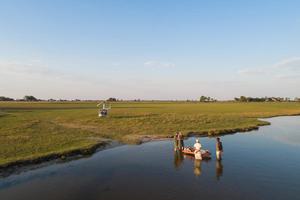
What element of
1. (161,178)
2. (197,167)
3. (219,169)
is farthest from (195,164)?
(161,178)

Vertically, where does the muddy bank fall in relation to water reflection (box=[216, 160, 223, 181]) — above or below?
above

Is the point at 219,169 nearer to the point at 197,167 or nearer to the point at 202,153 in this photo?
the point at 197,167

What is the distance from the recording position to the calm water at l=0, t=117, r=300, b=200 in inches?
765

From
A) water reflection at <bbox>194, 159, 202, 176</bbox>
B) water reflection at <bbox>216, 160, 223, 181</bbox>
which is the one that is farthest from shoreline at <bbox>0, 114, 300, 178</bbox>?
water reflection at <bbox>216, 160, 223, 181</bbox>

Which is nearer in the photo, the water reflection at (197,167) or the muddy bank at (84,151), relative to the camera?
the water reflection at (197,167)

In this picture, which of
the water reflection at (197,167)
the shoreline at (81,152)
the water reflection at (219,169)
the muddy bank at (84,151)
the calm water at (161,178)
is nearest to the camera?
the calm water at (161,178)

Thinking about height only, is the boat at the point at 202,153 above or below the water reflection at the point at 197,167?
above

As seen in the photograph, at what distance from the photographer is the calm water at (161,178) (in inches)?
765

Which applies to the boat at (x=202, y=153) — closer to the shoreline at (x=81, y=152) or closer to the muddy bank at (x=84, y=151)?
the shoreline at (x=81, y=152)

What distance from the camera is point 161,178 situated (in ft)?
75.2

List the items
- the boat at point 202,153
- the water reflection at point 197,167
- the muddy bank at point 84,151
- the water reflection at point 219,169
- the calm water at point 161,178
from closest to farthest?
the calm water at point 161,178
the water reflection at point 219,169
the water reflection at point 197,167
the muddy bank at point 84,151
the boat at point 202,153

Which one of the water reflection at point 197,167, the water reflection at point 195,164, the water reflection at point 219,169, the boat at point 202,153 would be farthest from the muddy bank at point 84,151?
the water reflection at point 219,169

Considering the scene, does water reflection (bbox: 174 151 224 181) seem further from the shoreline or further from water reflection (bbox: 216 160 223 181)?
the shoreline

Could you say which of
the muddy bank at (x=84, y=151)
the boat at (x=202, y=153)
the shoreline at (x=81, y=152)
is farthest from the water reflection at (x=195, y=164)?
the muddy bank at (x=84, y=151)
